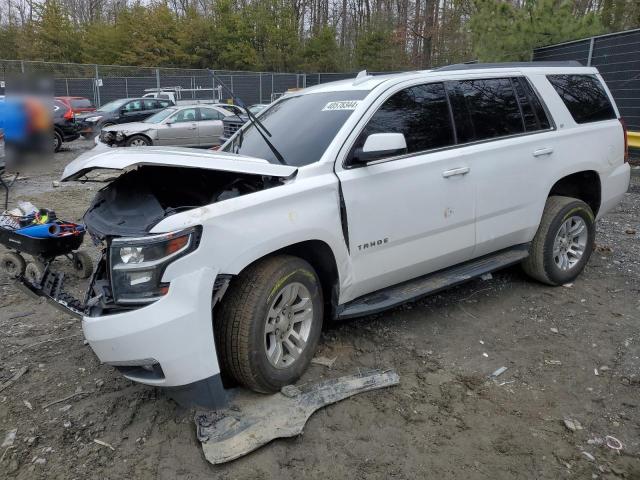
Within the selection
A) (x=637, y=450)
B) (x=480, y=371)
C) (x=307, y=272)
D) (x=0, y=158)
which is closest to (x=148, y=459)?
(x=307, y=272)

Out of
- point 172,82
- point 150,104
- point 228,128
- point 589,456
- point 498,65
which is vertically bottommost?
point 589,456

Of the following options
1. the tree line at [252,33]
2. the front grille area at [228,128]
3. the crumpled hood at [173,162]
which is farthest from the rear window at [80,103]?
the crumpled hood at [173,162]

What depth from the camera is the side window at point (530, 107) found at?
442 cm

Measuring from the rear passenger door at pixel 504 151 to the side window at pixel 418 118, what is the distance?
123 millimetres

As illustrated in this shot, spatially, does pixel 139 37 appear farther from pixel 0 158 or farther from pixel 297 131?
pixel 297 131

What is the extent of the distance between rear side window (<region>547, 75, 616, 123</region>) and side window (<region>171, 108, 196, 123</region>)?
12.4 m

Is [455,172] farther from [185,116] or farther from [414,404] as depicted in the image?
[185,116]

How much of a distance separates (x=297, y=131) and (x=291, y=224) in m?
1.01

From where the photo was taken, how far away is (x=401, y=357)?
3691 millimetres

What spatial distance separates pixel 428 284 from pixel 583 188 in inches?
91.4

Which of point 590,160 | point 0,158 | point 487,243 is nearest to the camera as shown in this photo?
point 487,243

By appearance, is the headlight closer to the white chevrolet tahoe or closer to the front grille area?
the white chevrolet tahoe

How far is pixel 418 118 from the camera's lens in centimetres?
379

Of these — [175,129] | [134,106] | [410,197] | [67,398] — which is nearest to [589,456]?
[410,197]
